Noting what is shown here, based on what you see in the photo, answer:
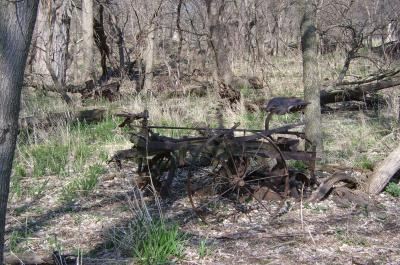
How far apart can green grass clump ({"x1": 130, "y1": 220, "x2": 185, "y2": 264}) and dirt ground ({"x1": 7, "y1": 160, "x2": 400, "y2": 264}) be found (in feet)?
0.29

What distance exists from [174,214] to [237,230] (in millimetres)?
667

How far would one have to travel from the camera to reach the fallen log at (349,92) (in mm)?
8375

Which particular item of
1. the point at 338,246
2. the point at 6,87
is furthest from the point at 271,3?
the point at 6,87

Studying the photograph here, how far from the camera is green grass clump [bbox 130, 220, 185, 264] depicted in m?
3.50

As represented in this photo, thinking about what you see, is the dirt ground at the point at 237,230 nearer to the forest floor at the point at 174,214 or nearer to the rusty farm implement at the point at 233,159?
the forest floor at the point at 174,214

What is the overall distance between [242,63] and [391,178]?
7.20 m

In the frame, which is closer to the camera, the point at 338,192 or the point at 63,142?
the point at 338,192

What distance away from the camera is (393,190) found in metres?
4.98

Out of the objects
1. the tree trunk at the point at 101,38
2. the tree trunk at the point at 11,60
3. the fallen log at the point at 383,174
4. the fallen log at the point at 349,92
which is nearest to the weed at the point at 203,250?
the tree trunk at the point at 11,60

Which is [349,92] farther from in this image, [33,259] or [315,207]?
[33,259]

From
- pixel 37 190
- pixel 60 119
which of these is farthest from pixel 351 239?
pixel 60 119

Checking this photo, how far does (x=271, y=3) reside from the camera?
1591cm

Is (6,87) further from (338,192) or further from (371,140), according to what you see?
(371,140)

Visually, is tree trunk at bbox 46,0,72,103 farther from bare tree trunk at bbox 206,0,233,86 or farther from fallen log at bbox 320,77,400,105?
fallen log at bbox 320,77,400,105
